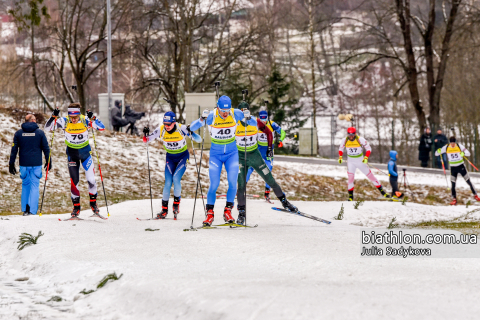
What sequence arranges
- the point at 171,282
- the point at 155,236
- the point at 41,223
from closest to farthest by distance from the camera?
the point at 171,282 < the point at 155,236 < the point at 41,223

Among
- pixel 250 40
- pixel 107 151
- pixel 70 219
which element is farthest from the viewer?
pixel 250 40

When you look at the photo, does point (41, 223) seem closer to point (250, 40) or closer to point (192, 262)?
point (192, 262)

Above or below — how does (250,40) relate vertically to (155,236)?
above

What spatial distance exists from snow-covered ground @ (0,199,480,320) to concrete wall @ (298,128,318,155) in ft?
80.6

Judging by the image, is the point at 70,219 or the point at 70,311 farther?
the point at 70,219

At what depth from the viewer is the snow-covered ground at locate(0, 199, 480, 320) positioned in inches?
199

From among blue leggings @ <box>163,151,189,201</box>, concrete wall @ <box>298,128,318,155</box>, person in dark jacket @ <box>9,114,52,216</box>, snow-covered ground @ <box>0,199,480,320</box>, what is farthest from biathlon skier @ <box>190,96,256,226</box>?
concrete wall @ <box>298,128,318,155</box>

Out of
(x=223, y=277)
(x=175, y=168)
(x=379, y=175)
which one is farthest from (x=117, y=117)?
(x=223, y=277)

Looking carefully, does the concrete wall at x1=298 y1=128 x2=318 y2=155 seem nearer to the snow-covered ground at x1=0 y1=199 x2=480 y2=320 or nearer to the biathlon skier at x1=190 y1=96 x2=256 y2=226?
the biathlon skier at x1=190 y1=96 x2=256 y2=226

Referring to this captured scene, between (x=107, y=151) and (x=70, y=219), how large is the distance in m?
12.7

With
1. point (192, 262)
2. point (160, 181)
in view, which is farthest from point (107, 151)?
point (192, 262)

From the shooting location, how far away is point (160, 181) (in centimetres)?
2155

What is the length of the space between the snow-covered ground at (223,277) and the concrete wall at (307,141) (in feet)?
80.6

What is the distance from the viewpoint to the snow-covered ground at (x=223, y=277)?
506cm
